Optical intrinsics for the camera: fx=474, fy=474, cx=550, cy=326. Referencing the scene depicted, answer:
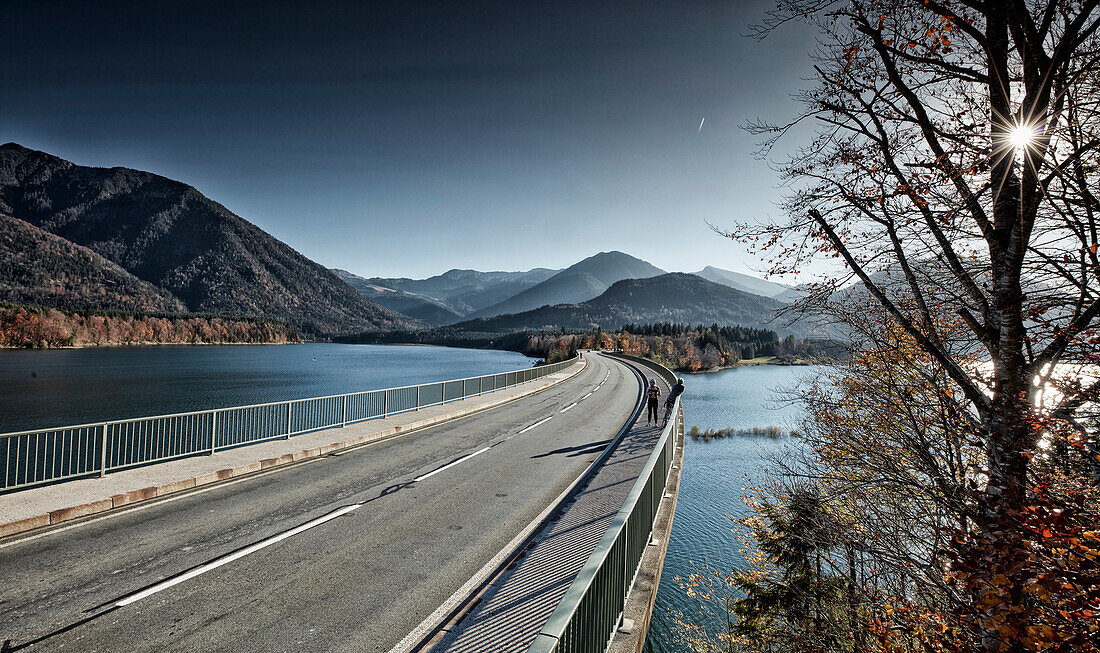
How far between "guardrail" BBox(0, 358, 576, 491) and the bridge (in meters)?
1.09

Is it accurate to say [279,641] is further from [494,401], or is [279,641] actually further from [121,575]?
[494,401]

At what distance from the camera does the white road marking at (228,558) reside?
5.39m

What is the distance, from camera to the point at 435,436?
15.6 metres

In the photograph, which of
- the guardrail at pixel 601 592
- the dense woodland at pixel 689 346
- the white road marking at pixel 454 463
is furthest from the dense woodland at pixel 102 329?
the guardrail at pixel 601 592

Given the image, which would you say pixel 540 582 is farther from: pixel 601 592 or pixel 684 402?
pixel 684 402

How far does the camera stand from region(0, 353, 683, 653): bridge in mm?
4730

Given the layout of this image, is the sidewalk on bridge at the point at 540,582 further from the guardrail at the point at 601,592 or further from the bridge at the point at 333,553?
the guardrail at the point at 601,592

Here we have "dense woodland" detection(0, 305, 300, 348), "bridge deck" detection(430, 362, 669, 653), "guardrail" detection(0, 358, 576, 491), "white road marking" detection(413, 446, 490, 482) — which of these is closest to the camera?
"bridge deck" detection(430, 362, 669, 653)

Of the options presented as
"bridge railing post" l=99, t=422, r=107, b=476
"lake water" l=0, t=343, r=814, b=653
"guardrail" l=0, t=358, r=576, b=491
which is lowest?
"lake water" l=0, t=343, r=814, b=653

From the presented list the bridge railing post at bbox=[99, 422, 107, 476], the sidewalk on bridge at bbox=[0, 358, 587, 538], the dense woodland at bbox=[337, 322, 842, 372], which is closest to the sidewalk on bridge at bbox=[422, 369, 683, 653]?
the sidewalk on bridge at bbox=[0, 358, 587, 538]

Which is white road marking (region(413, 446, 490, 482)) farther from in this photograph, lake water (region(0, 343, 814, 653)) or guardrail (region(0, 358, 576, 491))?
lake water (region(0, 343, 814, 653))

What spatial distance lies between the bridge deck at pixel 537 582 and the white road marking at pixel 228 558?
3.44 metres

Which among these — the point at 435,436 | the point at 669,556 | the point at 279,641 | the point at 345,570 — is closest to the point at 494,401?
the point at 435,436

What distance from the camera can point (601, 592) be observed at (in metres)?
3.89
